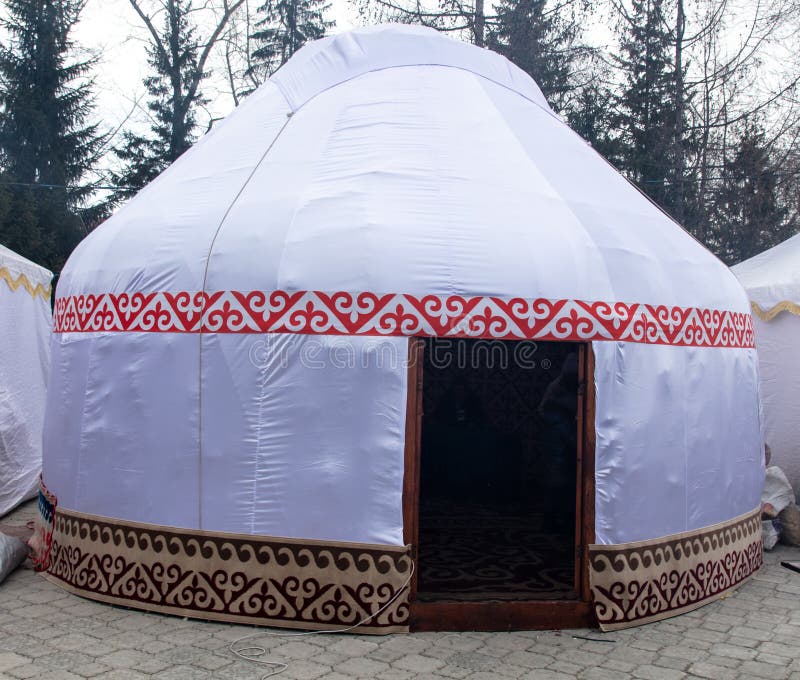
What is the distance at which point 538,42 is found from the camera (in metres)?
14.4

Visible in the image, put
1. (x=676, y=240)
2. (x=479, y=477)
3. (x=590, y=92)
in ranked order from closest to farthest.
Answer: (x=676, y=240) → (x=479, y=477) → (x=590, y=92)

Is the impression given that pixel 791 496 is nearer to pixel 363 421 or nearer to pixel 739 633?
pixel 739 633

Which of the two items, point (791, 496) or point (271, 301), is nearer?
point (271, 301)

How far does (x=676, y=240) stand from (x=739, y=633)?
2118mm

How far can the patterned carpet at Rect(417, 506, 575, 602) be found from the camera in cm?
407

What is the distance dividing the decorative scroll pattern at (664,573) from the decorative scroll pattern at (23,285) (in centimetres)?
535

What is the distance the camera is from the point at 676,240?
4562mm

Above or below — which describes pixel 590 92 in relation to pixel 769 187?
above

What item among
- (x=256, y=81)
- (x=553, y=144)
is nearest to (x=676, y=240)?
(x=553, y=144)

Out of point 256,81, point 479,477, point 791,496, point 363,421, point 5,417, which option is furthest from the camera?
point 256,81

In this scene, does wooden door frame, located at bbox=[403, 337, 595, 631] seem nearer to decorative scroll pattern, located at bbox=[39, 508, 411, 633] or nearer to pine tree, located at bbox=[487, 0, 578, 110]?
decorative scroll pattern, located at bbox=[39, 508, 411, 633]

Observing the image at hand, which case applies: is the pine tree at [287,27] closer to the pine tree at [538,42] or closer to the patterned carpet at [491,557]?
the pine tree at [538,42]

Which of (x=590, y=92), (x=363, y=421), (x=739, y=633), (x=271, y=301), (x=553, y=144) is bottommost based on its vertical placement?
(x=739, y=633)

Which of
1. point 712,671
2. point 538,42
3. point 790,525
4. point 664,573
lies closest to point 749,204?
point 538,42
